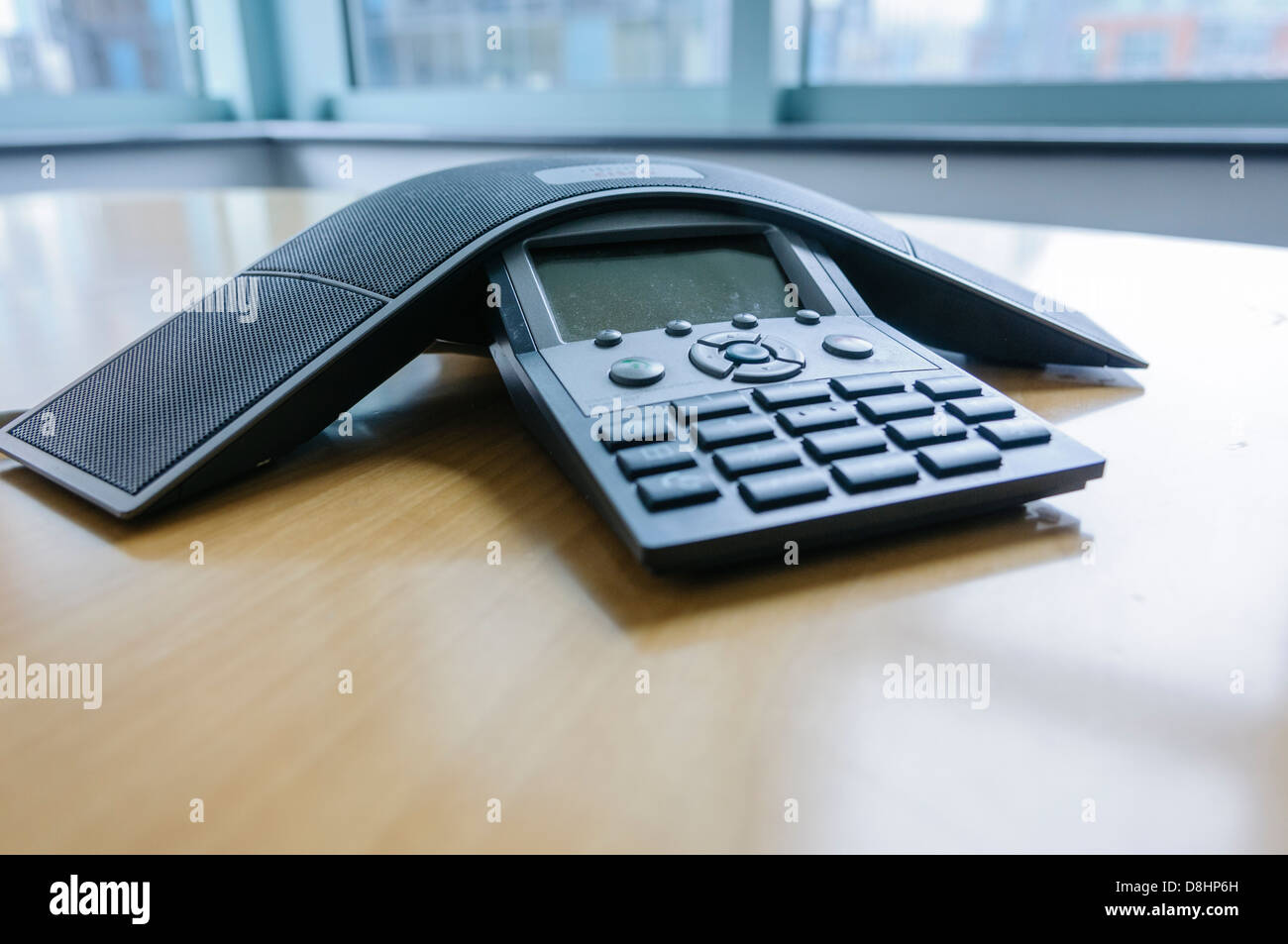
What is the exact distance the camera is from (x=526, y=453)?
1.31 ft

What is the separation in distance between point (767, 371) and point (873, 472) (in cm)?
8

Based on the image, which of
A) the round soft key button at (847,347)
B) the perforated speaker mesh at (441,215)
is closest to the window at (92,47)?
the perforated speaker mesh at (441,215)

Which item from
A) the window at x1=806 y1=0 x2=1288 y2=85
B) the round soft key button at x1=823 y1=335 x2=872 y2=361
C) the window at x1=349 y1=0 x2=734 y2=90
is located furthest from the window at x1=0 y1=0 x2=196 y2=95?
the round soft key button at x1=823 y1=335 x2=872 y2=361

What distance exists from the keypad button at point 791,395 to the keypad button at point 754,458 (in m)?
0.03

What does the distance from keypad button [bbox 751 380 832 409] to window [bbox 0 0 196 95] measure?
2.32 meters

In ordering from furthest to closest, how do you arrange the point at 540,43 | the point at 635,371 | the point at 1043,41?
the point at 540,43
the point at 1043,41
the point at 635,371

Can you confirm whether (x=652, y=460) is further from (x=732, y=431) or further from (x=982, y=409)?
(x=982, y=409)

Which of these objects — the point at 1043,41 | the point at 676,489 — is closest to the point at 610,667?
the point at 676,489

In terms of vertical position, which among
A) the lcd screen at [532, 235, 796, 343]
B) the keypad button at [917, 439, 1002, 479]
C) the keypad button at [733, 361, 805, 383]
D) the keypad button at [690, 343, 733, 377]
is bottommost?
the keypad button at [917, 439, 1002, 479]

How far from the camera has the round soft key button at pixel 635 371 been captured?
0.35 m

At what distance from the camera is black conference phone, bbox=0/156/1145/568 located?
0.30 meters

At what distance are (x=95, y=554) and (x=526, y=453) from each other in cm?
16

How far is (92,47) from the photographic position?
2137 millimetres

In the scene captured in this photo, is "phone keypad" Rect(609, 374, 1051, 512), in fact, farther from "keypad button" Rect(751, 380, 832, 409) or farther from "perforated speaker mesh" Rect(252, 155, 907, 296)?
"perforated speaker mesh" Rect(252, 155, 907, 296)
